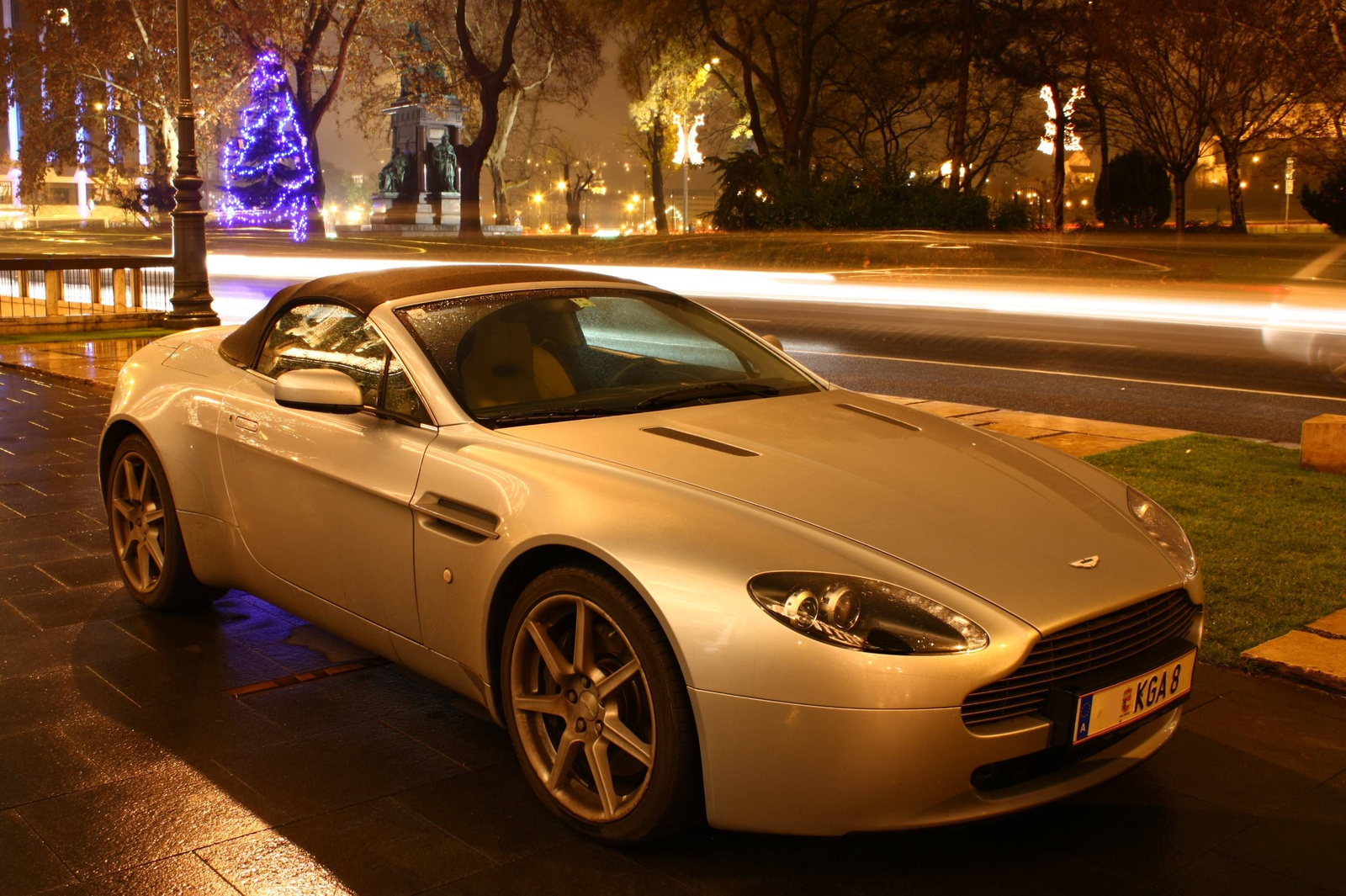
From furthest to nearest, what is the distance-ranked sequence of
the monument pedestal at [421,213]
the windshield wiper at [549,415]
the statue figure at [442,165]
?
the monument pedestal at [421,213]
the statue figure at [442,165]
the windshield wiper at [549,415]

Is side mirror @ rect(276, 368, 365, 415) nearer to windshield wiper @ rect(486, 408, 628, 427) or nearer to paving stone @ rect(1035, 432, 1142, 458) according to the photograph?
windshield wiper @ rect(486, 408, 628, 427)

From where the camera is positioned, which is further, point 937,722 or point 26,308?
point 26,308

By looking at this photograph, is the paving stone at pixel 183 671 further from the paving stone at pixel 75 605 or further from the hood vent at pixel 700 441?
the hood vent at pixel 700 441

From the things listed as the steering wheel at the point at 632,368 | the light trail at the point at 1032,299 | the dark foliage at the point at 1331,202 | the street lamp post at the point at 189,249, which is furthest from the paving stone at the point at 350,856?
the dark foliage at the point at 1331,202

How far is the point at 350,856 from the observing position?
10.1 feet

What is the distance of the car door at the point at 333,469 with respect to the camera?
3658mm

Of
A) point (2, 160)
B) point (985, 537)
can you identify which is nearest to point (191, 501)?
point (985, 537)

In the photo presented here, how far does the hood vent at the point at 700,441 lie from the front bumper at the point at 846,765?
0.83 meters

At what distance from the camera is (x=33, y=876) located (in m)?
2.97

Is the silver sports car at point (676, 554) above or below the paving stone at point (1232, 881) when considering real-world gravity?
above

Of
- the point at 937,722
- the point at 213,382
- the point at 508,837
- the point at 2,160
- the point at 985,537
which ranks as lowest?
the point at 508,837

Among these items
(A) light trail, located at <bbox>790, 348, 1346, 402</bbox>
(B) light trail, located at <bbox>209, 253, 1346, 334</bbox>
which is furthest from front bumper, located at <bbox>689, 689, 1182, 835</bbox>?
(B) light trail, located at <bbox>209, 253, 1346, 334</bbox>

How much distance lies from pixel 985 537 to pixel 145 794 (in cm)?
235

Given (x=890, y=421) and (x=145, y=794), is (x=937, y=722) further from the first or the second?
(x=145, y=794)
